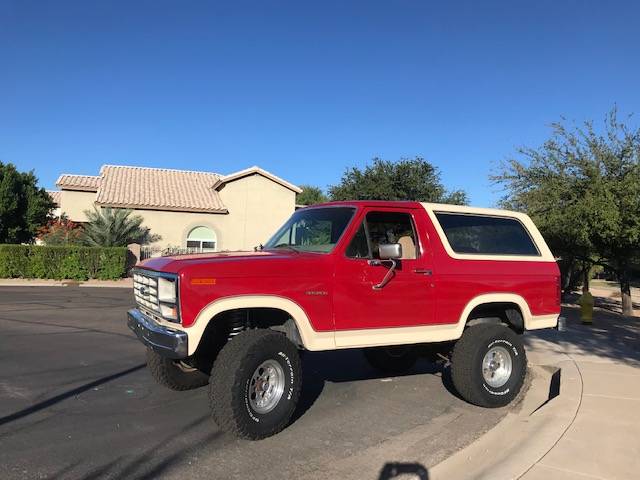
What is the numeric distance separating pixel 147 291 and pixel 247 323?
102cm

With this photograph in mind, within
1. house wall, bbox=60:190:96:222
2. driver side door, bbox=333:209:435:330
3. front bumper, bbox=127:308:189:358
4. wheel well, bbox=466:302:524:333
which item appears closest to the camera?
front bumper, bbox=127:308:189:358

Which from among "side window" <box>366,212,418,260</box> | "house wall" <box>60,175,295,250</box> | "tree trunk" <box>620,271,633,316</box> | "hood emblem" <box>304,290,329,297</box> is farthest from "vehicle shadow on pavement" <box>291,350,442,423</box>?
"house wall" <box>60,175,295,250</box>

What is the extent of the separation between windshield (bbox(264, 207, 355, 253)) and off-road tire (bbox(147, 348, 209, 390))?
1.65 meters

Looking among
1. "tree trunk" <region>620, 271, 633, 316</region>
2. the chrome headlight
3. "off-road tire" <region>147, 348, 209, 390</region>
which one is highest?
the chrome headlight

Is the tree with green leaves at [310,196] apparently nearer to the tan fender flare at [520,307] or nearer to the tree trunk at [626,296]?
the tree trunk at [626,296]

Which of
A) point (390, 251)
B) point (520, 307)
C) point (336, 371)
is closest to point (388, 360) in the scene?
point (336, 371)

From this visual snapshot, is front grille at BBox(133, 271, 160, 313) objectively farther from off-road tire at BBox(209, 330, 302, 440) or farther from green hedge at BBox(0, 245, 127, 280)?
green hedge at BBox(0, 245, 127, 280)

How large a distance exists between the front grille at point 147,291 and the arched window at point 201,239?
A: 2642 cm

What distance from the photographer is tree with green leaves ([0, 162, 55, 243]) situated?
2880 cm

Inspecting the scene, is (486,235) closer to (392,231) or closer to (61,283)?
(392,231)

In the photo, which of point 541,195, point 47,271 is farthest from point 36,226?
point 541,195

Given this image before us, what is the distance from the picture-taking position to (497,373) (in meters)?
6.23

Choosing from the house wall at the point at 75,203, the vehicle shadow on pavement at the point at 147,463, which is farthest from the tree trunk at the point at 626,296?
the house wall at the point at 75,203

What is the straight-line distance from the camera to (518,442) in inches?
189
